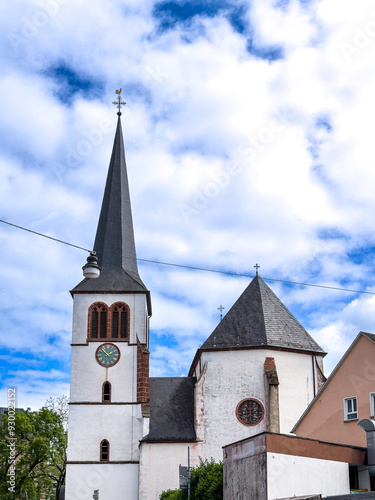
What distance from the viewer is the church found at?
42.1 metres

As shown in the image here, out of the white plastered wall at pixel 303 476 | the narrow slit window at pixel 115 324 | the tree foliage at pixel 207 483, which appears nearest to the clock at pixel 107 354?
the narrow slit window at pixel 115 324

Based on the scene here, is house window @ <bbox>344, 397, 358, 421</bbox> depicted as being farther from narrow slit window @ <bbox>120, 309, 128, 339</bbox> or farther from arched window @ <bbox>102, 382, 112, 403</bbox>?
narrow slit window @ <bbox>120, 309, 128, 339</bbox>

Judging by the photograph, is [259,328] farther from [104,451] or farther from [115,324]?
[104,451]

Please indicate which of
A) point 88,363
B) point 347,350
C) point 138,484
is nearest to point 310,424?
point 347,350

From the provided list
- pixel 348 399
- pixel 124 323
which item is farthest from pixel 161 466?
pixel 348 399

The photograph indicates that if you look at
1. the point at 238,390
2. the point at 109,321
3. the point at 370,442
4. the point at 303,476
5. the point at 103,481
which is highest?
the point at 109,321

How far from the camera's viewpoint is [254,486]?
21922 mm

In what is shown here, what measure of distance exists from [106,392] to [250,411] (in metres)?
8.97

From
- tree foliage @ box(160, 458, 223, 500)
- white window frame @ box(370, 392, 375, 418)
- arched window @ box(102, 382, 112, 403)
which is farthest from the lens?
arched window @ box(102, 382, 112, 403)

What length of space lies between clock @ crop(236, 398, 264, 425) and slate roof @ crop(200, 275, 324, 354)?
3.33m

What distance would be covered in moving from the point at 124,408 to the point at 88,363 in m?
3.61

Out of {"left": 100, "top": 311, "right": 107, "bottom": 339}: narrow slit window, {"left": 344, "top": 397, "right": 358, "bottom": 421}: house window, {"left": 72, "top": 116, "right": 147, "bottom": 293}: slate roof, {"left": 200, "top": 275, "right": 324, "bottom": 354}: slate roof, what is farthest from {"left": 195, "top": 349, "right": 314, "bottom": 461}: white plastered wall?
{"left": 344, "top": 397, "right": 358, "bottom": 421}: house window

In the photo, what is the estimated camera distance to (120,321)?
4675 cm

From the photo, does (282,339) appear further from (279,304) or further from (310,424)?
(310,424)
